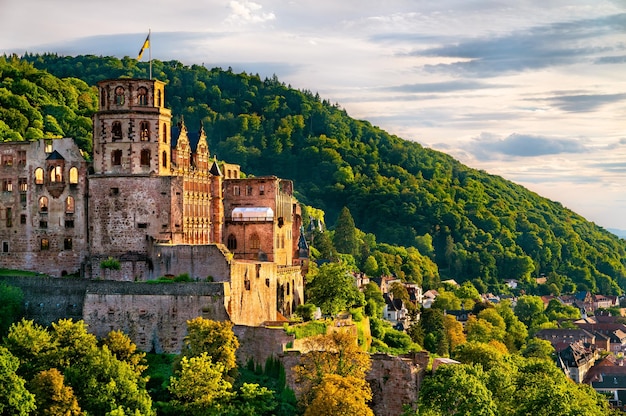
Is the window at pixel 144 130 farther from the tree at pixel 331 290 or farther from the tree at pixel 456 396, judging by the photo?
the tree at pixel 456 396

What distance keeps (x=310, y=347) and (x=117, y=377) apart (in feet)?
47.3

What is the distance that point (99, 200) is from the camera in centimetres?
7838

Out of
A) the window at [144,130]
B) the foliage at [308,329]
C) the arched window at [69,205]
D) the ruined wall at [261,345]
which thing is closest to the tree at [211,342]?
the ruined wall at [261,345]

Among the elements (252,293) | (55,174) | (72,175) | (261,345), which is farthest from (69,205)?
(261,345)

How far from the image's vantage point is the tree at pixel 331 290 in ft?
286

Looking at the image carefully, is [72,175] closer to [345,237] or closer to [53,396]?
[53,396]

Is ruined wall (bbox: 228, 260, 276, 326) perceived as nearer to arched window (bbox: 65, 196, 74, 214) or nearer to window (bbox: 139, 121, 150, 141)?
window (bbox: 139, 121, 150, 141)

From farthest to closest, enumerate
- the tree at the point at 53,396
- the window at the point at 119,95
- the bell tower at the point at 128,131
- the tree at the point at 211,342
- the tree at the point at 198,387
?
the window at the point at 119,95
the bell tower at the point at 128,131
the tree at the point at 211,342
the tree at the point at 198,387
the tree at the point at 53,396

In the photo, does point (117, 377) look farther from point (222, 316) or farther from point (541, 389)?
point (541, 389)

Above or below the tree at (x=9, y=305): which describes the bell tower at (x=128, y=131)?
above

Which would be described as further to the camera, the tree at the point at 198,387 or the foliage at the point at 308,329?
the foliage at the point at 308,329

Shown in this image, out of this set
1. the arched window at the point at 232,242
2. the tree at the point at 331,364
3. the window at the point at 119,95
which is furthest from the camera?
the arched window at the point at 232,242

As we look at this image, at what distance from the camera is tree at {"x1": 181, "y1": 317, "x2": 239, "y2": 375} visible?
222 ft

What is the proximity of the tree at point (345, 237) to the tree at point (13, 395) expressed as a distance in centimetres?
9956
